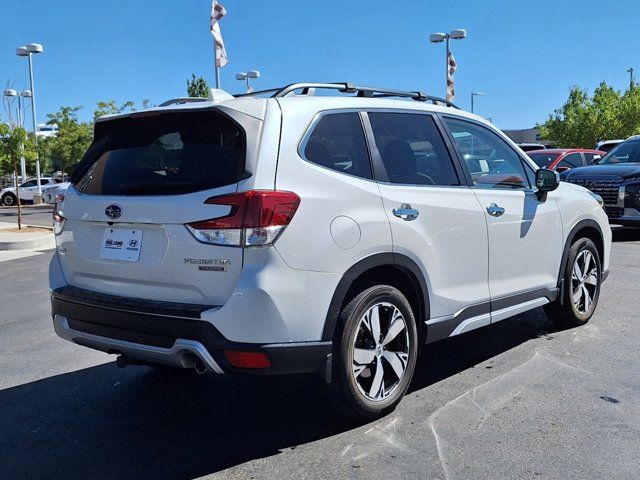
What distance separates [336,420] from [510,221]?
6.39 ft

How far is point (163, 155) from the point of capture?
357 cm

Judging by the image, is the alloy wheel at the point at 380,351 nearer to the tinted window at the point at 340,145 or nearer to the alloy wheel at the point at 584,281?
the tinted window at the point at 340,145

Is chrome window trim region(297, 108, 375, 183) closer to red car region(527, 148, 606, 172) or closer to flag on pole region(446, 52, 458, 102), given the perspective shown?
red car region(527, 148, 606, 172)

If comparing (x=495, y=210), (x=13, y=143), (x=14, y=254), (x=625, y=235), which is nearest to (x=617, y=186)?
(x=625, y=235)

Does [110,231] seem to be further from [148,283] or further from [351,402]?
[351,402]

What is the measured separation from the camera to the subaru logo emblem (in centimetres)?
349

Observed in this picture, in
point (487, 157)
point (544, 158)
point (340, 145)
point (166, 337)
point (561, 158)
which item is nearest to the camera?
point (166, 337)

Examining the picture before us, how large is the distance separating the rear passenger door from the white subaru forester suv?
1 cm

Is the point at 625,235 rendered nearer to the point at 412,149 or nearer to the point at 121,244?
the point at 412,149

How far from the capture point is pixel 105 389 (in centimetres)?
445

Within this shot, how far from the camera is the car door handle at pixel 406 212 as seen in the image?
12.2ft

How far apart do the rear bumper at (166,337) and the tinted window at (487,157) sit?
1.96 meters

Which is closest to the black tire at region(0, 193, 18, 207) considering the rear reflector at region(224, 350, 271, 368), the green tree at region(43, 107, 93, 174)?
the green tree at region(43, 107, 93, 174)

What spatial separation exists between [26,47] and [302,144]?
A: 30.0 meters
